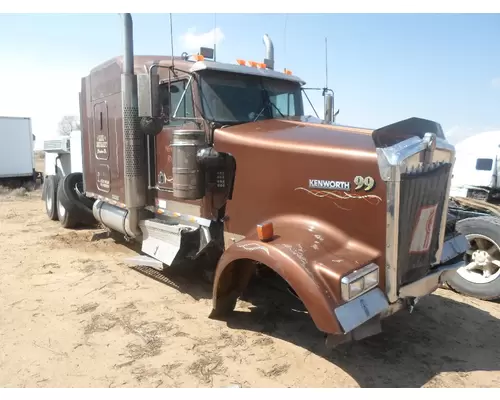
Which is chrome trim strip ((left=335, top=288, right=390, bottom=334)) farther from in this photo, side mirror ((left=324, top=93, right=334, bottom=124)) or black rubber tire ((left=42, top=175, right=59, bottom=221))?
black rubber tire ((left=42, top=175, right=59, bottom=221))

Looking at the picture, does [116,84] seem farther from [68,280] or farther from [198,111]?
[68,280]

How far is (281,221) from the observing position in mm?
3875

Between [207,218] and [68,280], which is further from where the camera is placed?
[68,280]

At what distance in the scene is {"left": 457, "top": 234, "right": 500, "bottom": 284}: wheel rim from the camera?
5.22 m

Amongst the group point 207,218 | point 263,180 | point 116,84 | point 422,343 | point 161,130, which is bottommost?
point 422,343

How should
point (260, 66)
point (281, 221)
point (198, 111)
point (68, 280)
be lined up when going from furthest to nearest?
point (68, 280)
point (260, 66)
point (198, 111)
point (281, 221)

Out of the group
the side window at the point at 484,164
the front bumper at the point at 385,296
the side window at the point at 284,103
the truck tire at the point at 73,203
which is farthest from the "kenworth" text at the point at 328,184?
the side window at the point at 484,164

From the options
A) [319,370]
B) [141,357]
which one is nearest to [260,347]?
[319,370]

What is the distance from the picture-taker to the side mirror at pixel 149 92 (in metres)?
4.61

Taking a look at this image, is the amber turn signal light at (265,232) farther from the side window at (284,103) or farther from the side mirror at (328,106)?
the side mirror at (328,106)

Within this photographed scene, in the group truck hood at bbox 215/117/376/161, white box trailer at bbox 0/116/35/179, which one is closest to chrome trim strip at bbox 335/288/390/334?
truck hood at bbox 215/117/376/161

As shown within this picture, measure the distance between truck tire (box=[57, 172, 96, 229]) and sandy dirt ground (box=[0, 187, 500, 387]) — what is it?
305 centimetres

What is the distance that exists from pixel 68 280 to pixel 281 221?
334cm

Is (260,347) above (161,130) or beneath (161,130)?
beneath
